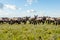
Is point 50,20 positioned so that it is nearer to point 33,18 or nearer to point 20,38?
point 33,18

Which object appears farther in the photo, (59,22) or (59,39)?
(59,22)

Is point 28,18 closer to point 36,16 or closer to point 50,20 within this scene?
point 36,16

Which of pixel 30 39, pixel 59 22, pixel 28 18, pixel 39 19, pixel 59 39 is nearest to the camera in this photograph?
pixel 59 39

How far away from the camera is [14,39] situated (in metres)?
8.91

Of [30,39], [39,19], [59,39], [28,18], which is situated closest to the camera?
[59,39]

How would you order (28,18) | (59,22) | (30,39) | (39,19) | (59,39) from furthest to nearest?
(28,18) → (39,19) → (59,22) → (30,39) → (59,39)

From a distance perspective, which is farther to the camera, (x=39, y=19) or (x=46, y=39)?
(x=39, y=19)

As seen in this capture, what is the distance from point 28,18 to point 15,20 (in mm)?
1663

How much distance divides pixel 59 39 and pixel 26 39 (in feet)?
5.46

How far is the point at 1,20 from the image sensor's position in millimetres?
22281

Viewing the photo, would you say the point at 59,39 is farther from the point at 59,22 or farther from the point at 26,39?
the point at 59,22

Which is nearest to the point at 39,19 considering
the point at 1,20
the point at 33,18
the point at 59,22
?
the point at 33,18

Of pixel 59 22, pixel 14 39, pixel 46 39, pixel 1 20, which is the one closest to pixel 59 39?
pixel 46 39

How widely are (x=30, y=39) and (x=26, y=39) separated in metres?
0.40
